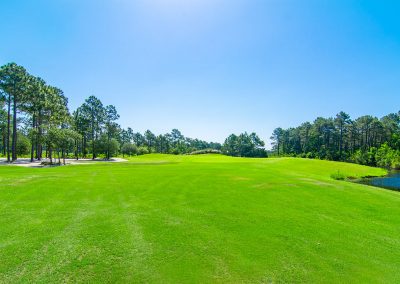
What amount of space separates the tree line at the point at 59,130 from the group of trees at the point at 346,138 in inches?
779

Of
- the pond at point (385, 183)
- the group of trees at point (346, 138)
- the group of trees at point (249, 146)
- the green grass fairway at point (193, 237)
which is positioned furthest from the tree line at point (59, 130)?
the pond at point (385, 183)

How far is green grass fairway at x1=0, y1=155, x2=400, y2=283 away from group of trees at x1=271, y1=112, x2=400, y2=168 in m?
75.7

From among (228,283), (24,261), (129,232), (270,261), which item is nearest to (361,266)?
(270,261)

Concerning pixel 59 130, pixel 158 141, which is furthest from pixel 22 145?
pixel 158 141

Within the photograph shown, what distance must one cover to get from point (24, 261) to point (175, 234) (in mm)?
3943

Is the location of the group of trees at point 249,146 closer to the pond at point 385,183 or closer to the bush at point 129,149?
the bush at point 129,149

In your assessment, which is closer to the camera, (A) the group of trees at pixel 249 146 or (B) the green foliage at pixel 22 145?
(B) the green foliage at pixel 22 145

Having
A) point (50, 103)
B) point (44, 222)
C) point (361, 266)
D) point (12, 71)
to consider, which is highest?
point (12, 71)

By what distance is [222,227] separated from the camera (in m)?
8.63

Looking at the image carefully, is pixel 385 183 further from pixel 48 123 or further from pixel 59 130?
pixel 48 123

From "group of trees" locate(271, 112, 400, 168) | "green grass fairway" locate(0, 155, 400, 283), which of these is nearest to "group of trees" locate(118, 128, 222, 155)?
"group of trees" locate(271, 112, 400, 168)

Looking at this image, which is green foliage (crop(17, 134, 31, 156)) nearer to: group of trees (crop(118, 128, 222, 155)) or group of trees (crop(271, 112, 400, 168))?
group of trees (crop(118, 128, 222, 155))

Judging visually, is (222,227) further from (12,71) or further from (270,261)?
(12,71)

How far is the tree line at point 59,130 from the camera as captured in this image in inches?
1612
